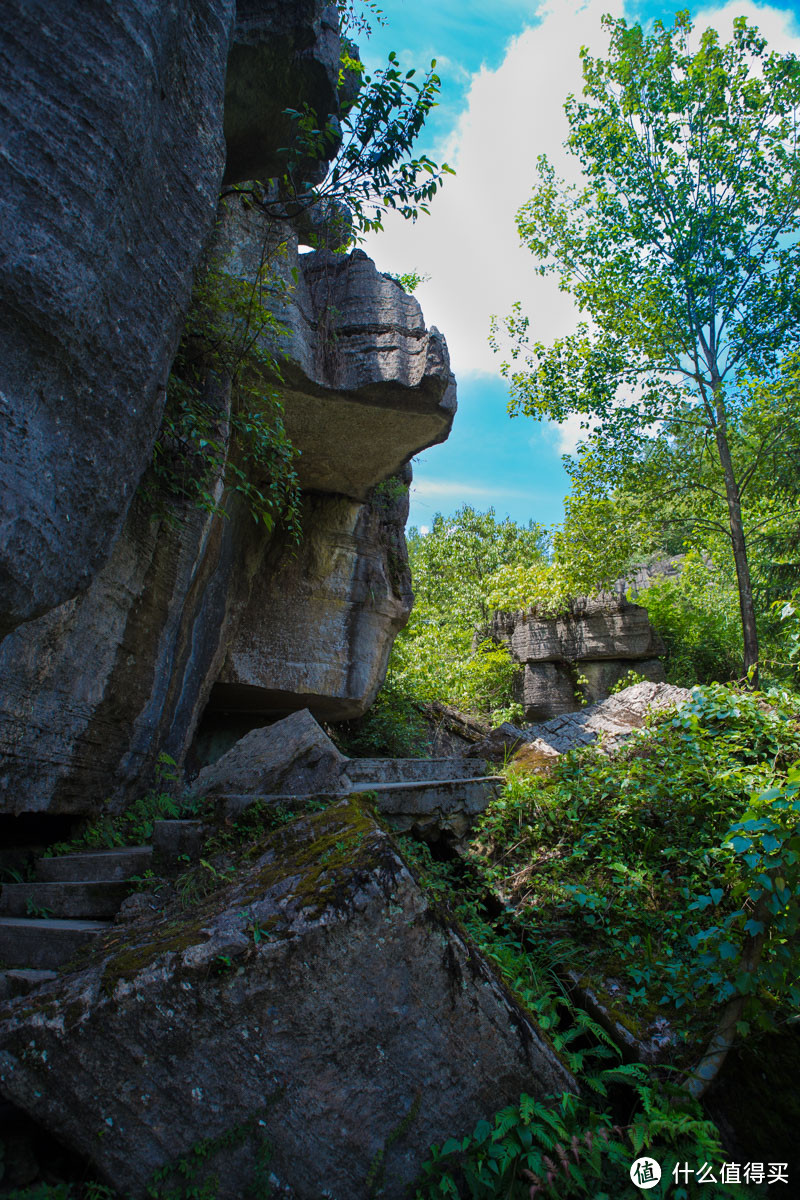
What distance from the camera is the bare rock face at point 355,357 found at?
7.24m

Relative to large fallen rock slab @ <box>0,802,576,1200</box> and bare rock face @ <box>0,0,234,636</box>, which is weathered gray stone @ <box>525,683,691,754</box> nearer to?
large fallen rock slab @ <box>0,802,576,1200</box>

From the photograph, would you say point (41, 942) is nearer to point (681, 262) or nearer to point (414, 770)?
point (414, 770)

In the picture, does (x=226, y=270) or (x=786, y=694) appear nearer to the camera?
(x=786, y=694)

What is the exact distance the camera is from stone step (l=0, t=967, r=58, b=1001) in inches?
111

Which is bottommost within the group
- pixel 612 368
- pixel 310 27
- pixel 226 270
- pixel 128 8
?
pixel 128 8

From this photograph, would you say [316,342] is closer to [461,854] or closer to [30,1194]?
[461,854]

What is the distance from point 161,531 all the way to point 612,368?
1170cm

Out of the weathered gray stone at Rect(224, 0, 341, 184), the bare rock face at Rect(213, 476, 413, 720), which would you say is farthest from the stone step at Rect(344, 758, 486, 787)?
the weathered gray stone at Rect(224, 0, 341, 184)

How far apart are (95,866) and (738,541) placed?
40.0 feet

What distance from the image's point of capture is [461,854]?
192 inches

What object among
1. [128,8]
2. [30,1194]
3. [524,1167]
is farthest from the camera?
[128,8]

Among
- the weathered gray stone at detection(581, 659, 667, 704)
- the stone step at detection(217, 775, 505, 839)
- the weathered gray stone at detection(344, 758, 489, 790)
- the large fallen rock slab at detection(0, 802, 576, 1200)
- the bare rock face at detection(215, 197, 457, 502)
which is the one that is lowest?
the large fallen rock slab at detection(0, 802, 576, 1200)

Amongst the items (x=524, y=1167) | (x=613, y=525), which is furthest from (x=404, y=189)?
(x=613, y=525)

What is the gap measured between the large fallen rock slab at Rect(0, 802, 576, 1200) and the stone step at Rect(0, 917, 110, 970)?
0.65 metres
